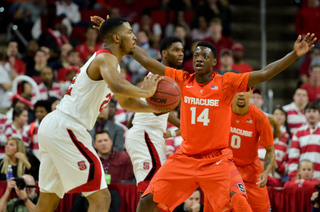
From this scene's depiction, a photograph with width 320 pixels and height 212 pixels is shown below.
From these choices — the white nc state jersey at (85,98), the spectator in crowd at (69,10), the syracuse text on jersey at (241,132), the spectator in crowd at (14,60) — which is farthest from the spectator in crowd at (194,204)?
the spectator in crowd at (69,10)

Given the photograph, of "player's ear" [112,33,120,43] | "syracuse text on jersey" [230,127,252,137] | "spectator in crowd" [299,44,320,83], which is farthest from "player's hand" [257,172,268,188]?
"spectator in crowd" [299,44,320,83]

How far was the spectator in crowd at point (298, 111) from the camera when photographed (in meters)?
10.1

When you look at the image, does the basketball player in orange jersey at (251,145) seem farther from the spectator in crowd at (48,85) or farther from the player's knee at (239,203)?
the spectator in crowd at (48,85)

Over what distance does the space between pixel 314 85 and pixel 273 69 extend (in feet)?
18.8

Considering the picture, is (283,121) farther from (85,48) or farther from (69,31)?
(69,31)

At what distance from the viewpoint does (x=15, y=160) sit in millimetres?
8617

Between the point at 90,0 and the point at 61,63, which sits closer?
the point at 61,63

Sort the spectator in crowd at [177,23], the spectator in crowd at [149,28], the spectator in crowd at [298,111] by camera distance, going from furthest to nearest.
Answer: the spectator in crowd at [177,23] → the spectator in crowd at [149,28] → the spectator in crowd at [298,111]

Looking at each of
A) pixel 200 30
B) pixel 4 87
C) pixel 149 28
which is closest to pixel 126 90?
pixel 4 87

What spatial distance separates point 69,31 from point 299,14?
5.38 meters

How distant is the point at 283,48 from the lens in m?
13.9

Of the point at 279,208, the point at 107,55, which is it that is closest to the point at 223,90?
the point at 107,55

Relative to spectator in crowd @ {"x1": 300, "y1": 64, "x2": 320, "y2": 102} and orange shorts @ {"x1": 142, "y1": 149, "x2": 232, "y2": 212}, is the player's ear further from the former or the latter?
spectator in crowd @ {"x1": 300, "y1": 64, "x2": 320, "y2": 102}

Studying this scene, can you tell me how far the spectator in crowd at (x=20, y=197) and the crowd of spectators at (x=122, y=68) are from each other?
156mm
